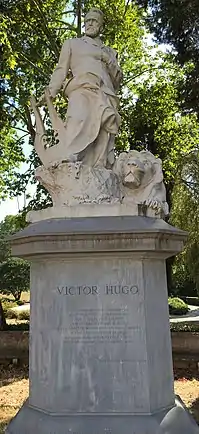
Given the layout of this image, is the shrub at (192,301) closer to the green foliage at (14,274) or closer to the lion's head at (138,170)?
the green foliage at (14,274)

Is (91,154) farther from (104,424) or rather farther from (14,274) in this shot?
(14,274)

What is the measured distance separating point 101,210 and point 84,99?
1459mm

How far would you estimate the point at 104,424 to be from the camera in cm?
463

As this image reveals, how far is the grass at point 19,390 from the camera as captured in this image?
8.23 metres

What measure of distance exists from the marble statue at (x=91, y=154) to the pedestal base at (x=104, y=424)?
203 centimetres

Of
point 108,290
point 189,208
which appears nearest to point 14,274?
point 189,208

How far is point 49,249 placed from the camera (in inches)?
194

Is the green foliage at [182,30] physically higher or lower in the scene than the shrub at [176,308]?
higher

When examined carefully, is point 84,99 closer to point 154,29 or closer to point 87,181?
point 87,181

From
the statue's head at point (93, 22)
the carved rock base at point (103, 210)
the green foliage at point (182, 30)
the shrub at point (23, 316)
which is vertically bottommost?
the shrub at point (23, 316)

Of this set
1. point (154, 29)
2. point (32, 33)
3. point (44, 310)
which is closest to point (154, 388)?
point (44, 310)

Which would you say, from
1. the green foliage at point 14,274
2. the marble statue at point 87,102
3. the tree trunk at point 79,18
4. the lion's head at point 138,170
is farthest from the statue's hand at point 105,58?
the green foliage at point 14,274

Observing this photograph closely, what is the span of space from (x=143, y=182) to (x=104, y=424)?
254 centimetres

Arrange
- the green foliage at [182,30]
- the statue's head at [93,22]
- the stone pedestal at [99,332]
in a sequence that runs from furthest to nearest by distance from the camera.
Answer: the green foliage at [182,30], the statue's head at [93,22], the stone pedestal at [99,332]
